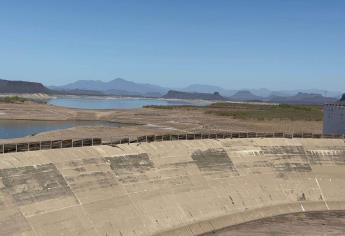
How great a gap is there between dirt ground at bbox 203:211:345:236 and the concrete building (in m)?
22.2

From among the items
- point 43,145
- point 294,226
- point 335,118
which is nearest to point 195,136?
point 294,226

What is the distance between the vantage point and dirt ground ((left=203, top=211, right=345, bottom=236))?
1487 inches

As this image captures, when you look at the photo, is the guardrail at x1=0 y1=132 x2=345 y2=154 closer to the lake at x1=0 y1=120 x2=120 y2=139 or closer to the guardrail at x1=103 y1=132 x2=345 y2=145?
the guardrail at x1=103 y1=132 x2=345 y2=145

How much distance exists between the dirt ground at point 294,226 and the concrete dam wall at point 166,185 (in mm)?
1105

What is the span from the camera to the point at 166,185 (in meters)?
40.2

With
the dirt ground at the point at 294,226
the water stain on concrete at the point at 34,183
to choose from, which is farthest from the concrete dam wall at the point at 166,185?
the dirt ground at the point at 294,226

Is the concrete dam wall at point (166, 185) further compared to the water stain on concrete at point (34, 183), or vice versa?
the concrete dam wall at point (166, 185)

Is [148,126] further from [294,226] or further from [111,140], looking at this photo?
[294,226]

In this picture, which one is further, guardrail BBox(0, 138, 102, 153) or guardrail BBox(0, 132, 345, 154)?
guardrail BBox(0, 132, 345, 154)

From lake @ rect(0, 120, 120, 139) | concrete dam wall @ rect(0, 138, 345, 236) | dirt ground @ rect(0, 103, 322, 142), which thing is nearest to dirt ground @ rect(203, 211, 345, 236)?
concrete dam wall @ rect(0, 138, 345, 236)

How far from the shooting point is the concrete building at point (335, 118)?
209ft

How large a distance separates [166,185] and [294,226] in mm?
11452

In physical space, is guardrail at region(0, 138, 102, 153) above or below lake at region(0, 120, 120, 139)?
above

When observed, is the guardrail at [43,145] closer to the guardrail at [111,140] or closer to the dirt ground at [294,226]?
the guardrail at [111,140]
